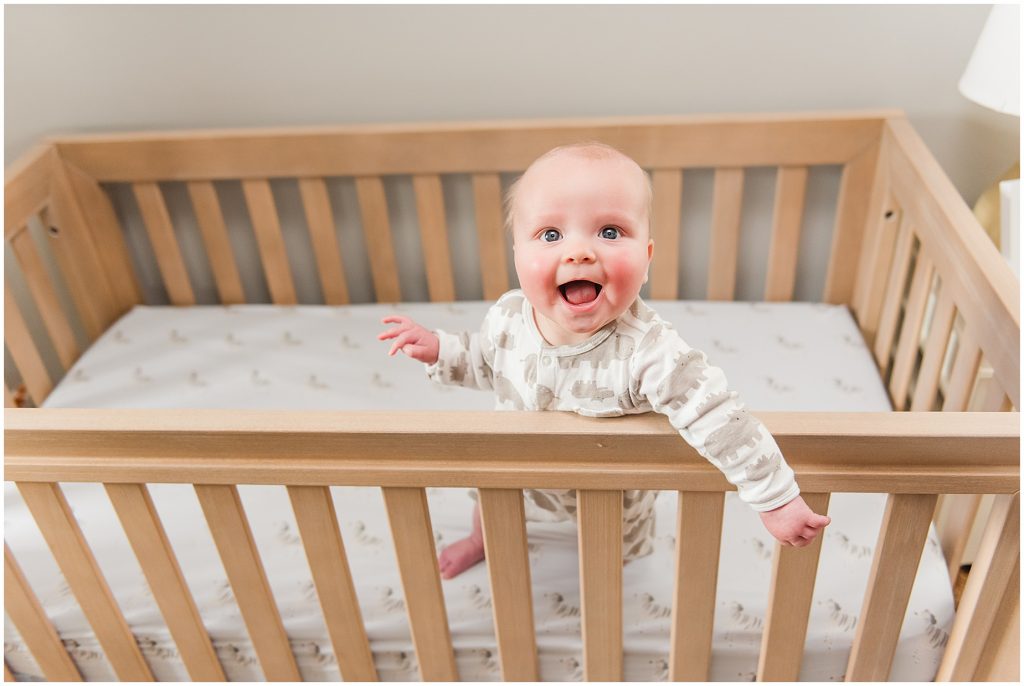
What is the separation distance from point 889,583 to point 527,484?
0.37m

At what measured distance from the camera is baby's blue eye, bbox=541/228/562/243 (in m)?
0.70

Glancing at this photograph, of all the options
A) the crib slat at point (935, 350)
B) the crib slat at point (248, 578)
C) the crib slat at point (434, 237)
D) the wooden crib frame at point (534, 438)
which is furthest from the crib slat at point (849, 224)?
the crib slat at point (248, 578)

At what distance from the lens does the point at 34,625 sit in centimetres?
98

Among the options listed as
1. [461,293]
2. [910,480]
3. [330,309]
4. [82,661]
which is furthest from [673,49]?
[82,661]

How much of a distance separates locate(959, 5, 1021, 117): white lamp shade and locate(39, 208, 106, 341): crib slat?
145 cm

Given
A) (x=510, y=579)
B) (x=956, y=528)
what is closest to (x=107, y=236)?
(x=510, y=579)

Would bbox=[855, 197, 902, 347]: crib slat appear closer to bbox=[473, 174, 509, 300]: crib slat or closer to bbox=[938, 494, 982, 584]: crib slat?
bbox=[938, 494, 982, 584]: crib slat

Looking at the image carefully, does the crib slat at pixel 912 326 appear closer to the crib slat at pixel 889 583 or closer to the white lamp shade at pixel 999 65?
the white lamp shade at pixel 999 65

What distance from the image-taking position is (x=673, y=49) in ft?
4.38

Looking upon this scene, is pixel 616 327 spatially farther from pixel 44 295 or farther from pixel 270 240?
pixel 44 295

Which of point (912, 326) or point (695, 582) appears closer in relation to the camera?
point (695, 582)

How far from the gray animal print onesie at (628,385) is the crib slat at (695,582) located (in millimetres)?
65

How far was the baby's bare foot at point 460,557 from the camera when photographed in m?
1.02

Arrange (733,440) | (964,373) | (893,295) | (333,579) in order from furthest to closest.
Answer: (893,295), (964,373), (333,579), (733,440)
